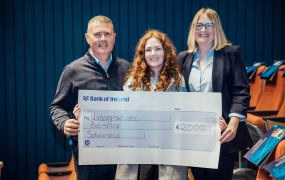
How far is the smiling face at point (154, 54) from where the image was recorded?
2037 mm

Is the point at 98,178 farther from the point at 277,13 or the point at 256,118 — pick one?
the point at 277,13

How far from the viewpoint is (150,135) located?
6.56ft

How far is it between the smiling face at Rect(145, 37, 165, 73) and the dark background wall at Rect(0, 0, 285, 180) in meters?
2.49

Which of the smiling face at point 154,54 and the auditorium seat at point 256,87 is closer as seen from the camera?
the smiling face at point 154,54

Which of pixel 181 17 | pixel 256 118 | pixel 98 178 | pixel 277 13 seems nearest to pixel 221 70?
pixel 98 178

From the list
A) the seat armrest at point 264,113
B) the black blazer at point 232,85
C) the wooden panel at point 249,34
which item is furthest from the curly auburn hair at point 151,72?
the wooden panel at point 249,34

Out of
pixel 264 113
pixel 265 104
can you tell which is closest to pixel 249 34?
pixel 265 104

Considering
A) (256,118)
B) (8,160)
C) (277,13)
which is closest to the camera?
(256,118)

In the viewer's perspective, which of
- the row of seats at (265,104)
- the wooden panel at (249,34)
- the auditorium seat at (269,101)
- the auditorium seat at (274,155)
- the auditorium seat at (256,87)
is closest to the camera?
the auditorium seat at (274,155)

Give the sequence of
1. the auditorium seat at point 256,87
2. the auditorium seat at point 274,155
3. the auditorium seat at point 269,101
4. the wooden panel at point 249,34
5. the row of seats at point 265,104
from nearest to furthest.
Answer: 1. the auditorium seat at point 274,155
2. the row of seats at point 265,104
3. the auditorium seat at point 269,101
4. the auditorium seat at point 256,87
5. the wooden panel at point 249,34

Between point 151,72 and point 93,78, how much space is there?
34 centimetres

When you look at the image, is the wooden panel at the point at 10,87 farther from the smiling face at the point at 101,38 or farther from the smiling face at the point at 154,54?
the smiling face at the point at 154,54

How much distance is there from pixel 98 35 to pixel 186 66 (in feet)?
1.83

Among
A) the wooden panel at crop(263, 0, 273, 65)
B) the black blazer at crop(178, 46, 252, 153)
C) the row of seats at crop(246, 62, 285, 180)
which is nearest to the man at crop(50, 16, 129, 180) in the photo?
the black blazer at crop(178, 46, 252, 153)
